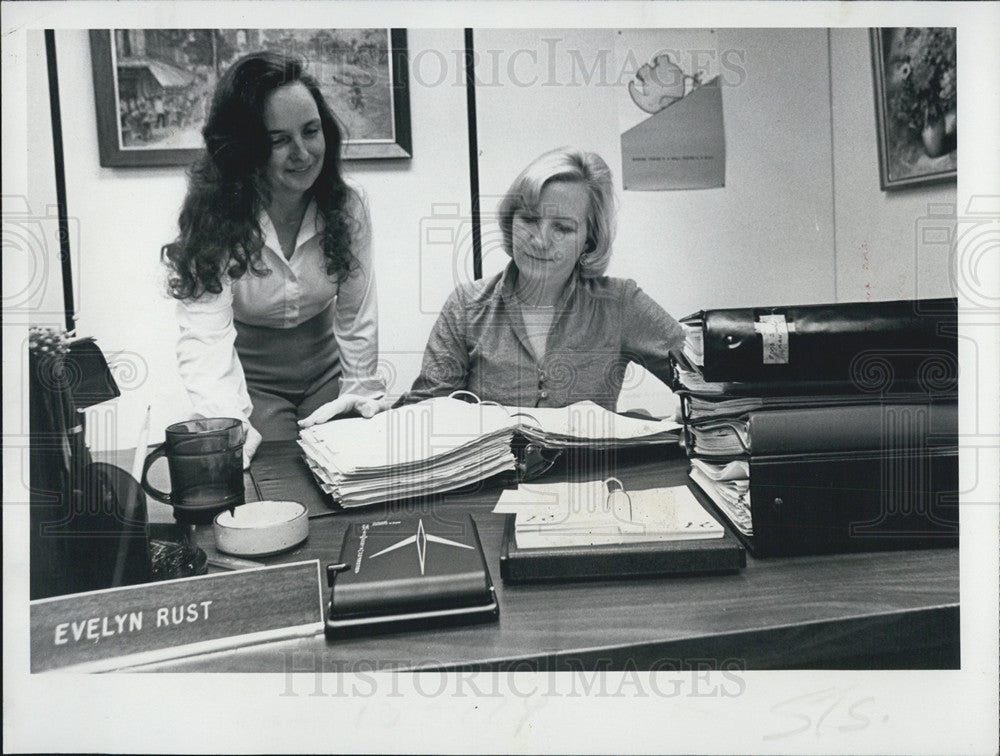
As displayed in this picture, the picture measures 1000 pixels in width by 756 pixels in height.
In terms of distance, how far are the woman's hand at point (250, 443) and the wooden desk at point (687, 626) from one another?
0.74 feet

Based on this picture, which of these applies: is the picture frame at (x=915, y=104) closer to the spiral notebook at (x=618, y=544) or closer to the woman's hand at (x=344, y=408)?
the spiral notebook at (x=618, y=544)

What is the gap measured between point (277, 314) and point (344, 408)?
156mm

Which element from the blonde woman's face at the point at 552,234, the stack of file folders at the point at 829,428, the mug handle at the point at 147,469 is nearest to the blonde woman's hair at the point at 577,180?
the blonde woman's face at the point at 552,234

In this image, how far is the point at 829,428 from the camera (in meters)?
0.77

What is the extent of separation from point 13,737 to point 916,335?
117 cm

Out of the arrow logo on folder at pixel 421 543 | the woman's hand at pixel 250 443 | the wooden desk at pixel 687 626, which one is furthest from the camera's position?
the woman's hand at pixel 250 443

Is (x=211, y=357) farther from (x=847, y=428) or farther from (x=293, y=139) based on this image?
(x=847, y=428)

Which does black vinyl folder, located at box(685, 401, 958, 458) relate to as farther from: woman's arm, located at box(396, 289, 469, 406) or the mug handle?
the mug handle

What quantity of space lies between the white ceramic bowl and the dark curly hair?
0.34 meters

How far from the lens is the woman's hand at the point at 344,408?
39.0 inches

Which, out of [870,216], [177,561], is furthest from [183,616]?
[870,216]

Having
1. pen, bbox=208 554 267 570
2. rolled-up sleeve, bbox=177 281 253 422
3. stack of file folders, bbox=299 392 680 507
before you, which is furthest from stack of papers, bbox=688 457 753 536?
rolled-up sleeve, bbox=177 281 253 422

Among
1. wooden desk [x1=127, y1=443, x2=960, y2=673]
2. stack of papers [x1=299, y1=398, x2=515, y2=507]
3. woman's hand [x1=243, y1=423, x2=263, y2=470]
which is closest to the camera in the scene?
wooden desk [x1=127, y1=443, x2=960, y2=673]

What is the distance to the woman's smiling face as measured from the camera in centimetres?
94
